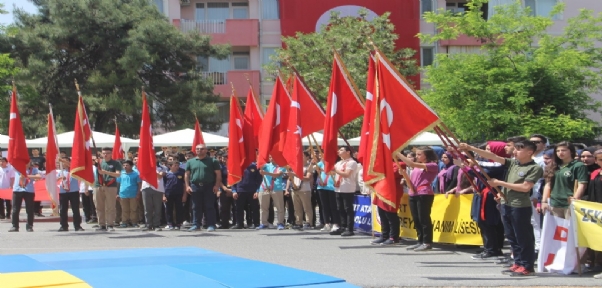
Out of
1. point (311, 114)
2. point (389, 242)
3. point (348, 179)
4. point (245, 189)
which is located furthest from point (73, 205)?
point (389, 242)

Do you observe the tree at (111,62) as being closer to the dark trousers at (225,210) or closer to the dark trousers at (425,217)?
the dark trousers at (225,210)

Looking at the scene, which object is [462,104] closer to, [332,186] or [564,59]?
[564,59]

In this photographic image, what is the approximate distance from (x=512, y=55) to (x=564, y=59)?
2024 millimetres

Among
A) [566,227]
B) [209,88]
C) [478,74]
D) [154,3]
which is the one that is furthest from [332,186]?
[154,3]

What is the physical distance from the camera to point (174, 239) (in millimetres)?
16359

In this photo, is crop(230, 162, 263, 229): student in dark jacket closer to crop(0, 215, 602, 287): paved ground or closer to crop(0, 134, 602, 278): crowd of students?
crop(0, 134, 602, 278): crowd of students

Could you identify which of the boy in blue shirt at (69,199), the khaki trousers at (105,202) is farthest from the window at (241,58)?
the boy in blue shirt at (69,199)

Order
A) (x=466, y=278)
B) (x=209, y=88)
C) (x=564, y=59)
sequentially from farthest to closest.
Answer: (x=209, y=88), (x=564, y=59), (x=466, y=278)

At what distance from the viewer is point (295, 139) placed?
15.7 metres

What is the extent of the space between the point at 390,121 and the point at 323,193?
23.2ft

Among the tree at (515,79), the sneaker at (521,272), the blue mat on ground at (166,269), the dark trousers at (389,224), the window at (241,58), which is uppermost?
the window at (241,58)

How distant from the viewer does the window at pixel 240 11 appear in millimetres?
43344

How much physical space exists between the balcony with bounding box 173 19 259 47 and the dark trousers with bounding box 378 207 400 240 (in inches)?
1103

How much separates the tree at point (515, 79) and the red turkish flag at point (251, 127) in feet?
36.7
